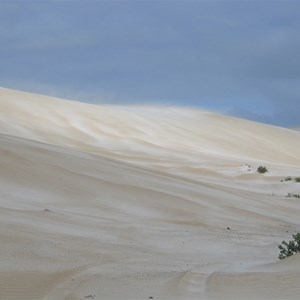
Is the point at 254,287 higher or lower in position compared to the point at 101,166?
lower

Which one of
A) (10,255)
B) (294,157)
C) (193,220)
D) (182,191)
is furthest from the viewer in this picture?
(294,157)

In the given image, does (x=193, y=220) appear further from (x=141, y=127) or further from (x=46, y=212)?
(x=141, y=127)

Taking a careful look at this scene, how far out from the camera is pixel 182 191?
1802 centimetres

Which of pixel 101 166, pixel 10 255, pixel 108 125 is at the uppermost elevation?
pixel 108 125

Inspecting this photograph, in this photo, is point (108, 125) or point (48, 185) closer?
point (48, 185)

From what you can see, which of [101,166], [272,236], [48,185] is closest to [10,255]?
[272,236]

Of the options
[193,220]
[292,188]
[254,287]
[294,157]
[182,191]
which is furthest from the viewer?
[294,157]

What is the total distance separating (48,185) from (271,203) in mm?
5657

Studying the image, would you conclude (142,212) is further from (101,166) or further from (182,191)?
(101,166)

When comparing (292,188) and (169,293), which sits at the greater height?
(292,188)

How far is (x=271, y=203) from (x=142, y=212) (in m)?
5.12

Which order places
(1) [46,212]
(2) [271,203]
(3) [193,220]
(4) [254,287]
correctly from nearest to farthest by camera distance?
(4) [254,287] → (1) [46,212] → (3) [193,220] → (2) [271,203]

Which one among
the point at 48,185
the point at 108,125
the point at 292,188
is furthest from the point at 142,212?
the point at 108,125

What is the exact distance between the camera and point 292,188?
2522cm
